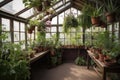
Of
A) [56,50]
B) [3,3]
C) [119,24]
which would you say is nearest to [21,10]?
[3,3]

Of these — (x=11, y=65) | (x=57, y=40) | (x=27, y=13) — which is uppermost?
(x=27, y=13)

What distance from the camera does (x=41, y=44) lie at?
292 inches

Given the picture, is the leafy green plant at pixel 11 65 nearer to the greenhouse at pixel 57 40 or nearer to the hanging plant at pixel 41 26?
the greenhouse at pixel 57 40

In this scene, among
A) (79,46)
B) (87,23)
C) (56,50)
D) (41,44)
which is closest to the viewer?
(87,23)

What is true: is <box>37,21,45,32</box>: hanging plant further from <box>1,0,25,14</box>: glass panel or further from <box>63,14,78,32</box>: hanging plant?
<box>63,14,78,32</box>: hanging plant

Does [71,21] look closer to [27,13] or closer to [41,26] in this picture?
[41,26]

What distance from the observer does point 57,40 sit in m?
8.23

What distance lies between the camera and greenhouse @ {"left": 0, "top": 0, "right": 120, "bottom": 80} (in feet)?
10.1

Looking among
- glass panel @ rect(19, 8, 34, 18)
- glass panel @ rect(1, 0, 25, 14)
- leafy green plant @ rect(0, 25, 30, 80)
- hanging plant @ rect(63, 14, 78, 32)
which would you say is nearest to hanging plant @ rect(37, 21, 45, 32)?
glass panel @ rect(19, 8, 34, 18)

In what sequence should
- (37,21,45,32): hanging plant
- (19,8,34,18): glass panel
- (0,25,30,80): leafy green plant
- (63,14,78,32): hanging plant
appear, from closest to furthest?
(0,25,30,80): leafy green plant
(37,21,45,32): hanging plant
(19,8,34,18): glass panel
(63,14,78,32): hanging plant

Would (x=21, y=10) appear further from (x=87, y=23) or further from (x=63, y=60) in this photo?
(x=63, y=60)

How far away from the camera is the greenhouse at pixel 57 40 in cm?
308

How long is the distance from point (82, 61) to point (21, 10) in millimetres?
3899

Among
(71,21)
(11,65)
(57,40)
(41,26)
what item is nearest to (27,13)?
(41,26)
